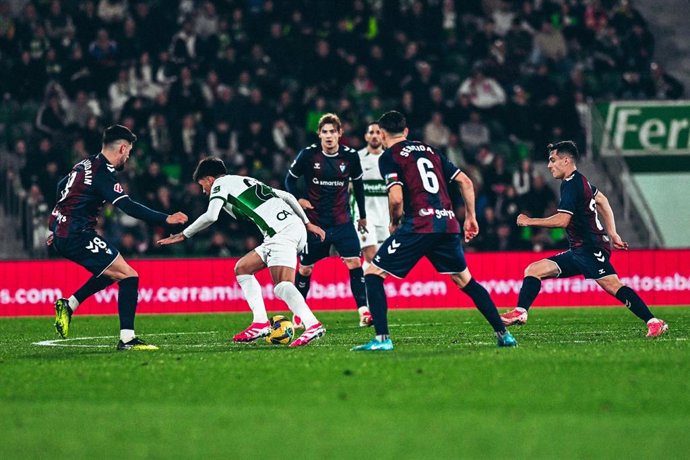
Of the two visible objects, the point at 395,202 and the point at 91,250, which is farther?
the point at 91,250

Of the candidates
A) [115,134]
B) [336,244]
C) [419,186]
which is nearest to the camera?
[419,186]

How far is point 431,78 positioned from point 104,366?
17.4 meters

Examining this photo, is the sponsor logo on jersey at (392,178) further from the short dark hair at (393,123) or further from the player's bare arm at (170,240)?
the player's bare arm at (170,240)

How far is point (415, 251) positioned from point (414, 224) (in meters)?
0.26

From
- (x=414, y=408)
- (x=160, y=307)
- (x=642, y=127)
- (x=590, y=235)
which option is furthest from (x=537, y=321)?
(x=642, y=127)

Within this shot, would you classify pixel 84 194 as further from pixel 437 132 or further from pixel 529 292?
pixel 437 132

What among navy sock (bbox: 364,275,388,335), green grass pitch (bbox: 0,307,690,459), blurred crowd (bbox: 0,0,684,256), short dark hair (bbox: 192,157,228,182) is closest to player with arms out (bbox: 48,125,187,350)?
green grass pitch (bbox: 0,307,690,459)

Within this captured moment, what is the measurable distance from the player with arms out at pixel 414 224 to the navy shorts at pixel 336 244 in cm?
455

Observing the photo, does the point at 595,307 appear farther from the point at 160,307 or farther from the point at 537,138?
the point at 160,307

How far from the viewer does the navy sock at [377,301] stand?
1193 centimetres

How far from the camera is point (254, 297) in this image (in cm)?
1352

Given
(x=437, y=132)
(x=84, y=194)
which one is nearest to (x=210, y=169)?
(x=84, y=194)

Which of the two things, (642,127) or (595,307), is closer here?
(595,307)

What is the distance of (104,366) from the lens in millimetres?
11047
